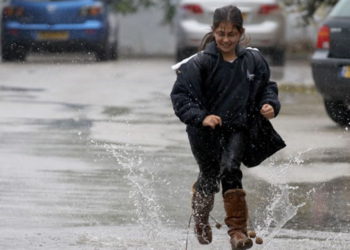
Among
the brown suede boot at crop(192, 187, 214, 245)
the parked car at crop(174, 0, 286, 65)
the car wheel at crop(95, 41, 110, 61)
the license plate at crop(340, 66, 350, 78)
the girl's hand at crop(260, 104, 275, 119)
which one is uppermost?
the girl's hand at crop(260, 104, 275, 119)

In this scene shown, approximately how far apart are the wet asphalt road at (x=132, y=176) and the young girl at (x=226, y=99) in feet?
1.70

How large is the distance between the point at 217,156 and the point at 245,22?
50.6ft

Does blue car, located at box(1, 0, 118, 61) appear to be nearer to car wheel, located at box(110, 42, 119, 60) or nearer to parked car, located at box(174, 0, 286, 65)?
car wheel, located at box(110, 42, 119, 60)

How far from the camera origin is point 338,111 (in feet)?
46.7

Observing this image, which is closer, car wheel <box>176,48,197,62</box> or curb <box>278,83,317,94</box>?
curb <box>278,83,317,94</box>

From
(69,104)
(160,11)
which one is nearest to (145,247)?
(69,104)

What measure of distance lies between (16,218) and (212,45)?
1.90 meters

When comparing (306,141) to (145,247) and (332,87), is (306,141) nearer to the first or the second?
(332,87)

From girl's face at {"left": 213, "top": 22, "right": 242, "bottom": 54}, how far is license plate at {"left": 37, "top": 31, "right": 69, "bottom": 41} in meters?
16.8

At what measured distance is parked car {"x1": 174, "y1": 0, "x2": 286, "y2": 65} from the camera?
2230cm

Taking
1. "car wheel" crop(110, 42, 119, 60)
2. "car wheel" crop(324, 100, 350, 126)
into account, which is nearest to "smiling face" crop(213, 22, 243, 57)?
"car wheel" crop(324, 100, 350, 126)

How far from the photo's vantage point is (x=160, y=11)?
30062 millimetres

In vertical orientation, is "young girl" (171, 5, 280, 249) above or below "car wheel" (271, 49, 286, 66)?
above

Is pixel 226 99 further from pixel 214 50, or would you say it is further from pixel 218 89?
pixel 214 50
